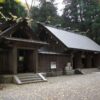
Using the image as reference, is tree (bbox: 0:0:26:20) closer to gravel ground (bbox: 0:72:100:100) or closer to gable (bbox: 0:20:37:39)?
gable (bbox: 0:20:37:39)

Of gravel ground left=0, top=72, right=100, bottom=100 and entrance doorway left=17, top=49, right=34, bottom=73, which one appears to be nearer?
gravel ground left=0, top=72, right=100, bottom=100

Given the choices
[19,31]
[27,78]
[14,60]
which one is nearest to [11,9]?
[19,31]

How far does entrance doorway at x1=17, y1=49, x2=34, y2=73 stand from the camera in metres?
24.7

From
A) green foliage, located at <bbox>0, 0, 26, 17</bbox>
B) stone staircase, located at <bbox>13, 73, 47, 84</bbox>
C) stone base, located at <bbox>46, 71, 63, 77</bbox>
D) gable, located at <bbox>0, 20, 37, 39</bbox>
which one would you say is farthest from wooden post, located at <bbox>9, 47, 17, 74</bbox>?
stone base, located at <bbox>46, 71, 63, 77</bbox>

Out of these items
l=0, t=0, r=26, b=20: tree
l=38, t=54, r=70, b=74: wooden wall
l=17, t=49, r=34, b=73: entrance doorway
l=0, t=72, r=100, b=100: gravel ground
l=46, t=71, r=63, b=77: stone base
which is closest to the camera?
l=0, t=72, r=100, b=100: gravel ground

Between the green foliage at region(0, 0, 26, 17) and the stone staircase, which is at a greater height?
the green foliage at region(0, 0, 26, 17)

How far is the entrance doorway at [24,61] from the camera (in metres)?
24.7

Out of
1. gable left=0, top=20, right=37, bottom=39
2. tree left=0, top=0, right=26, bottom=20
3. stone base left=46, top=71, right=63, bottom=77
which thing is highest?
tree left=0, top=0, right=26, bottom=20

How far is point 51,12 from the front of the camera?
49656mm

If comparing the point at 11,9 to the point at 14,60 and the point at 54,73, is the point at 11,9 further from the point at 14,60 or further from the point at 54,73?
the point at 54,73

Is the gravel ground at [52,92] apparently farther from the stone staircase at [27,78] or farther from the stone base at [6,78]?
the stone base at [6,78]

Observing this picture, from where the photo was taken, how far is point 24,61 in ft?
82.9

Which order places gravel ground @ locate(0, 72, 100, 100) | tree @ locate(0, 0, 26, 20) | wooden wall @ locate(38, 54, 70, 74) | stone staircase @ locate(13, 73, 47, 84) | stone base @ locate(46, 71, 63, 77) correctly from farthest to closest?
stone base @ locate(46, 71, 63, 77) → wooden wall @ locate(38, 54, 70, 74) → tree @ locate(0, 0, 26, 20) → stone staircase @ locate(13, 73, 47, 84) → gravel ground @ locate(0, 72, 100, 100)

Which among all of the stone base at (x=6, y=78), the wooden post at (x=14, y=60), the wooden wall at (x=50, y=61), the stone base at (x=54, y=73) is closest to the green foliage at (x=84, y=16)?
the wooden wall at (x=50, y=61)
